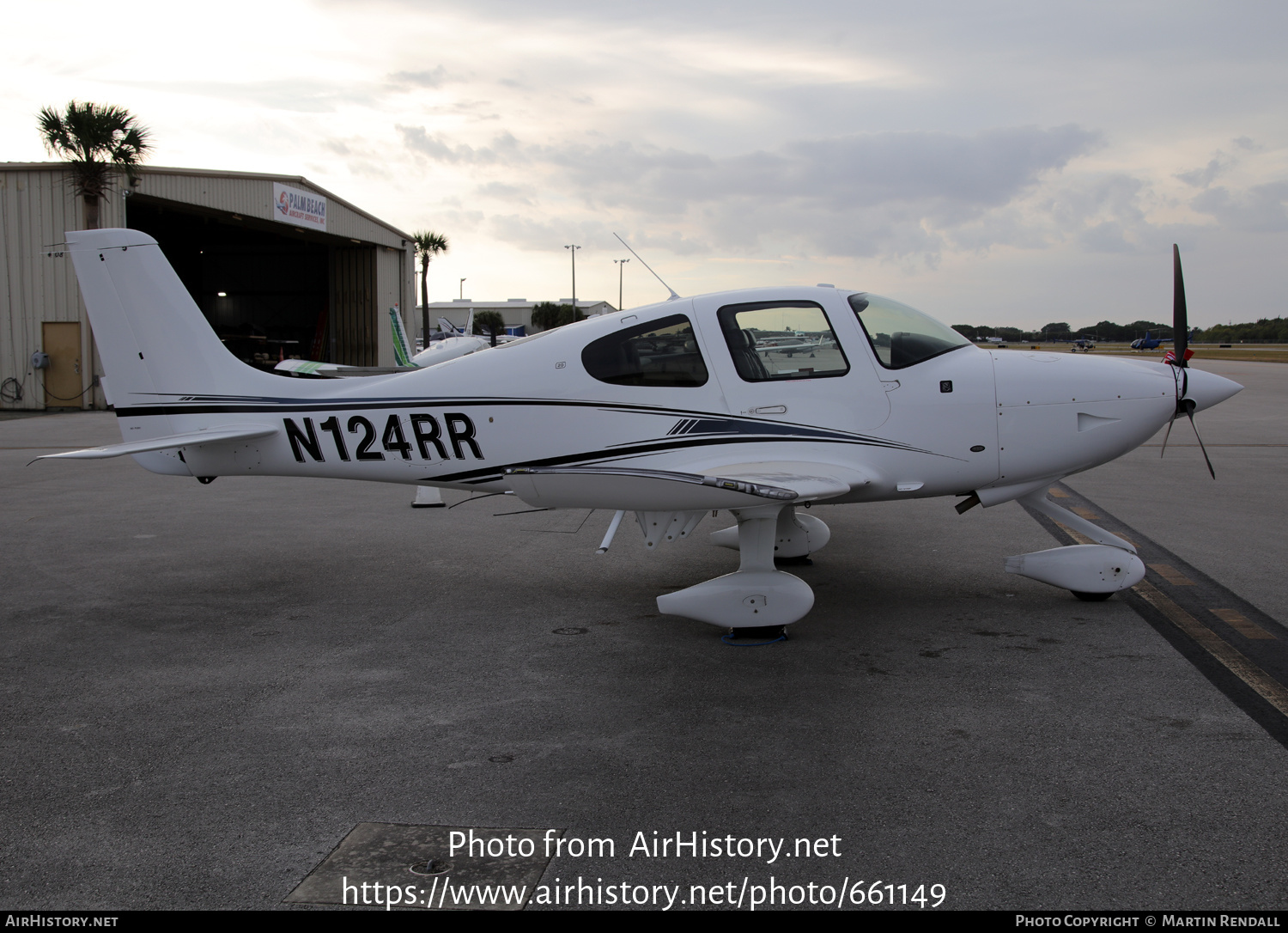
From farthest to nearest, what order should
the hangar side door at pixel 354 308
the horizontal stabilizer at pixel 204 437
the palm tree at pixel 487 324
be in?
the palm tree at pixel 487 324 < the hangar side door at pixel 354 308 < the horizontal stabilizer at pixel 204 437

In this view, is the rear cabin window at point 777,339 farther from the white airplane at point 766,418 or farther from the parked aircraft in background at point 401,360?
the parked aircraft in background at point 401,360

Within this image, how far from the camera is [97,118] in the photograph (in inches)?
923

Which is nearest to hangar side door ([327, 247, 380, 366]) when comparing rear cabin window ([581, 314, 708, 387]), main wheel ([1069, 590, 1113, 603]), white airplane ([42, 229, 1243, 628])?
white airplane ([42, 229, 1243, 628])

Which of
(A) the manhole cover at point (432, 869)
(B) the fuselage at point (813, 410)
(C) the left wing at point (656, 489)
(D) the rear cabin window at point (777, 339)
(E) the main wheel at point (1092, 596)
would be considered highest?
(D) the rear cabin window at point (777, 339)

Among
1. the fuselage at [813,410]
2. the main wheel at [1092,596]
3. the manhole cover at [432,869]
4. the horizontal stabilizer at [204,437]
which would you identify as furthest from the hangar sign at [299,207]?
the manhole cover at [432,869]

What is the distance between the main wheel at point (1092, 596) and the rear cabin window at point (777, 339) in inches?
92.9

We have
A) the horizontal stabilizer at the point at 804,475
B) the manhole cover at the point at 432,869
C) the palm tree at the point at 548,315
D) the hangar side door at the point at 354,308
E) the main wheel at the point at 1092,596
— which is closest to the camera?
the manhole cover at the point at 432,869

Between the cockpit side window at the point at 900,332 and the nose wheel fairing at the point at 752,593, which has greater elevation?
the cockpit side window at the point at 900,332

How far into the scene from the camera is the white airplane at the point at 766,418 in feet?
19.4

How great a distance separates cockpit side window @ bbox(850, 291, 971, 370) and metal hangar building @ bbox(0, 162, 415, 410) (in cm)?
1000

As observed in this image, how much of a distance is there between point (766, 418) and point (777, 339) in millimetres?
545

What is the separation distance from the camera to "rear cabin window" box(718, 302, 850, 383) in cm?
608

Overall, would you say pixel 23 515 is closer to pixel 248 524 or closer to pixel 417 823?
pixel 248 524
